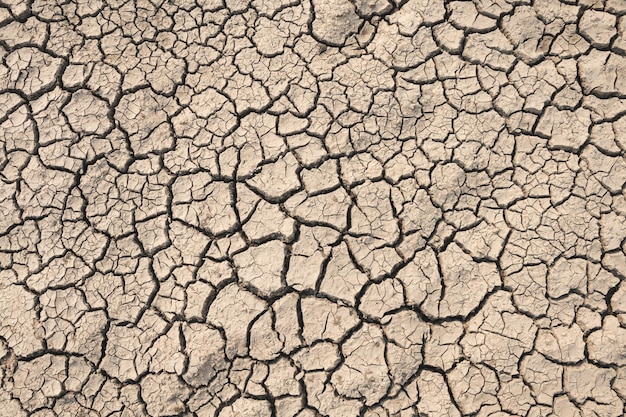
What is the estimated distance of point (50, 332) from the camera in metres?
2.93

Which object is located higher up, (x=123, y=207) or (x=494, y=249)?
(x=123, y=207)

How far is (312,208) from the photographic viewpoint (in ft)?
10.3

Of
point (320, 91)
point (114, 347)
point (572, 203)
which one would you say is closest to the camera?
point (114, 347)

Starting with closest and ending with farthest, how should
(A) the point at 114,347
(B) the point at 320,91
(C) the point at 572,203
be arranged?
(A) the point at 114,347
(C) the point at 572,203
(B) the point at 320,91

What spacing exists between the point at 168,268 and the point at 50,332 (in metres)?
0.61

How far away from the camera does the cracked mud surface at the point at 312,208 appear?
285 centimetres

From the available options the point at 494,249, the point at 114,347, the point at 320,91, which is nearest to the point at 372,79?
the point at 320,91

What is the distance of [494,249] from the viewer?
10.0 ft

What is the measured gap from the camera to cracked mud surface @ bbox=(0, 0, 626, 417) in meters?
2.85

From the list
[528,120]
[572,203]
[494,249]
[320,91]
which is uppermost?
[320,91]

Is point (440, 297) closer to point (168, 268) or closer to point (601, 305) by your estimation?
point (601, 305)

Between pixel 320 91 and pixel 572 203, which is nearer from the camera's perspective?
pixel 572 203

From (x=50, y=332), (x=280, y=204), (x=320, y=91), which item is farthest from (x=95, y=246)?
(x=320, y=91)

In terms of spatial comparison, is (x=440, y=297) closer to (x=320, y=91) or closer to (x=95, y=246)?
(x=320, y=91)
